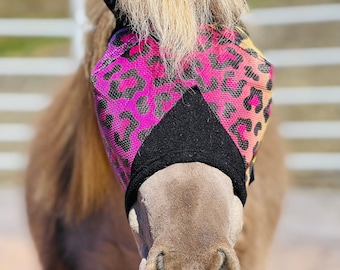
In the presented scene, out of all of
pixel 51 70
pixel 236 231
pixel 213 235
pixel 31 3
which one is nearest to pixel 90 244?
pixel 236 231

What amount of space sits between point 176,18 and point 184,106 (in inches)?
7.1

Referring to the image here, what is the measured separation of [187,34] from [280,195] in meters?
1.04

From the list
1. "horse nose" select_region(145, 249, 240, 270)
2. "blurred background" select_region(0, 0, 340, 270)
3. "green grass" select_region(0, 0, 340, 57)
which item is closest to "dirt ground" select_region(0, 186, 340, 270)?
"blurred background" select_region(0, 0, 340, 270)

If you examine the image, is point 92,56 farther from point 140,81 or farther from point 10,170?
point 10,170

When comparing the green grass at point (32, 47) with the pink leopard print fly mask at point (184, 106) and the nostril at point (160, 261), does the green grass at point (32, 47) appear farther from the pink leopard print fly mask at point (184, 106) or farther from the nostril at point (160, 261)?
the nostril at point (160, 261)

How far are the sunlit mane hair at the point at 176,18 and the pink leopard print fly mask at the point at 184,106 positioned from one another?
0.08 feet

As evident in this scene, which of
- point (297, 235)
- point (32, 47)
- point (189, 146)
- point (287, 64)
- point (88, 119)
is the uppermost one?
point (189, 146)

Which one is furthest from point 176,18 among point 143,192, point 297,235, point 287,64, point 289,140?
point 289,140

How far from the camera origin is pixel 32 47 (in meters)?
9.66

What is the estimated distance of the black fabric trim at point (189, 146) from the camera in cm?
124

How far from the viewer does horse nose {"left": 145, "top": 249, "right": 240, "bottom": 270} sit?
1.10 m

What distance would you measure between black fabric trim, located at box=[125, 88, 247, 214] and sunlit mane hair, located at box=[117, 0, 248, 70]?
10cm

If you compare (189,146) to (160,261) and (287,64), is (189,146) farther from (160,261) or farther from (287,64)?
(287,64)

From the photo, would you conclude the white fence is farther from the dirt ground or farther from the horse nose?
the horse nose
